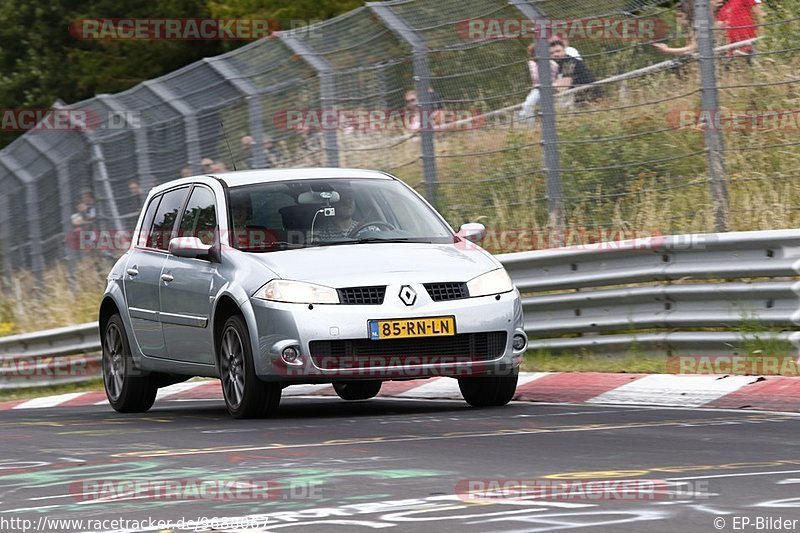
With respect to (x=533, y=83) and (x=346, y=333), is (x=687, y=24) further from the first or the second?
(x=346, y=333)

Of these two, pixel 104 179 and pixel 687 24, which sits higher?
pixel 687 24

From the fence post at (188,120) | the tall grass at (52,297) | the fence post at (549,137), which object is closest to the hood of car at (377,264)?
the fence post at (549,137)

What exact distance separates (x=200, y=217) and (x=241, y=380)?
1607 millimetres

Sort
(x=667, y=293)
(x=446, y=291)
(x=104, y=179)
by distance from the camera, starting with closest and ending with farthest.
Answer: (x=446, y=291)
(x=667, y=293)
(x=104, y=179)

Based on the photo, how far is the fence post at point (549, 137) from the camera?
1381 centimetres

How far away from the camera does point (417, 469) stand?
7301 millimetres

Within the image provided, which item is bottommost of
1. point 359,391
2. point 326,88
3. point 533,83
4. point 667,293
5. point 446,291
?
point 359,391

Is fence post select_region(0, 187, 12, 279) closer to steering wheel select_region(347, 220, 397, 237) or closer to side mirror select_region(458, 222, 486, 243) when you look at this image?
steering wheel select_region(347, 220, 397, 237)

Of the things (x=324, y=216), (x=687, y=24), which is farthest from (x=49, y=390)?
(x=687, y=24)

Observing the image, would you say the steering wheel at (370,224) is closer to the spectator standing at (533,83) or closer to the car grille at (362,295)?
the car grille at (362,295)

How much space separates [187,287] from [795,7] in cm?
555

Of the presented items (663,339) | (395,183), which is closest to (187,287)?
(395,183)

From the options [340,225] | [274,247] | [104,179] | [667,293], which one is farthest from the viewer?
[104,179]

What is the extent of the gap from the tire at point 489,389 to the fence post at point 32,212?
12.5 metres
